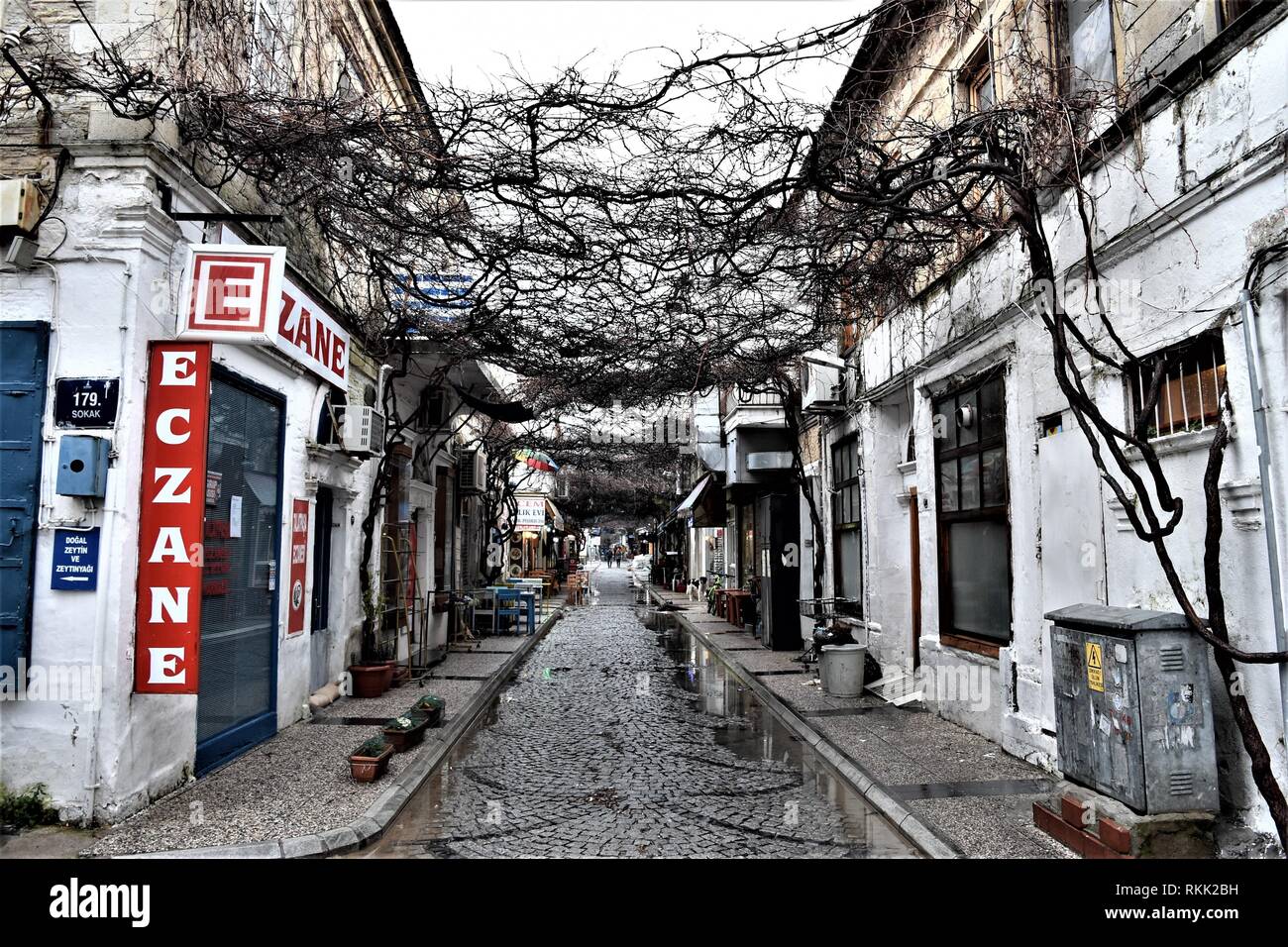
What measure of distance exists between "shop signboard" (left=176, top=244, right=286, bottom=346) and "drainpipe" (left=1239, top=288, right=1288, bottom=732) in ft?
20.7

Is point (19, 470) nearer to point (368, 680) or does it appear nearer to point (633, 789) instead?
point (633, 789)

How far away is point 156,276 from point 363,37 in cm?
625

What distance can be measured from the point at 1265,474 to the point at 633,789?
4862 mm

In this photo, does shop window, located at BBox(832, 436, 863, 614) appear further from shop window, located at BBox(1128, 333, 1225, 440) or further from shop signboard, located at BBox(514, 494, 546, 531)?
shop signboard, located at BBox(514, 494, 546, 531)

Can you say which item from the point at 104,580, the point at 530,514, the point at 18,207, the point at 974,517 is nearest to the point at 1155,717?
the point at 974,517

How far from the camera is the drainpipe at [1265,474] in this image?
4.25 m

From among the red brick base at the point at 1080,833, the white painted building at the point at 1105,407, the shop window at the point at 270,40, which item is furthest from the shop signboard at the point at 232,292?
the red brick base at the point at 1080,833

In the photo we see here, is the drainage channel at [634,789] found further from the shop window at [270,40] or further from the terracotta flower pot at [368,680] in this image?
the shop window at [270,40]

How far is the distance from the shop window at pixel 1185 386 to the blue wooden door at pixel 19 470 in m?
7.19

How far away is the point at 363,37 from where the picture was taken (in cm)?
1035

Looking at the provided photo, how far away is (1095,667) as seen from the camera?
16.3 ft

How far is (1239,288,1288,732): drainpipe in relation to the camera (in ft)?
13.9
